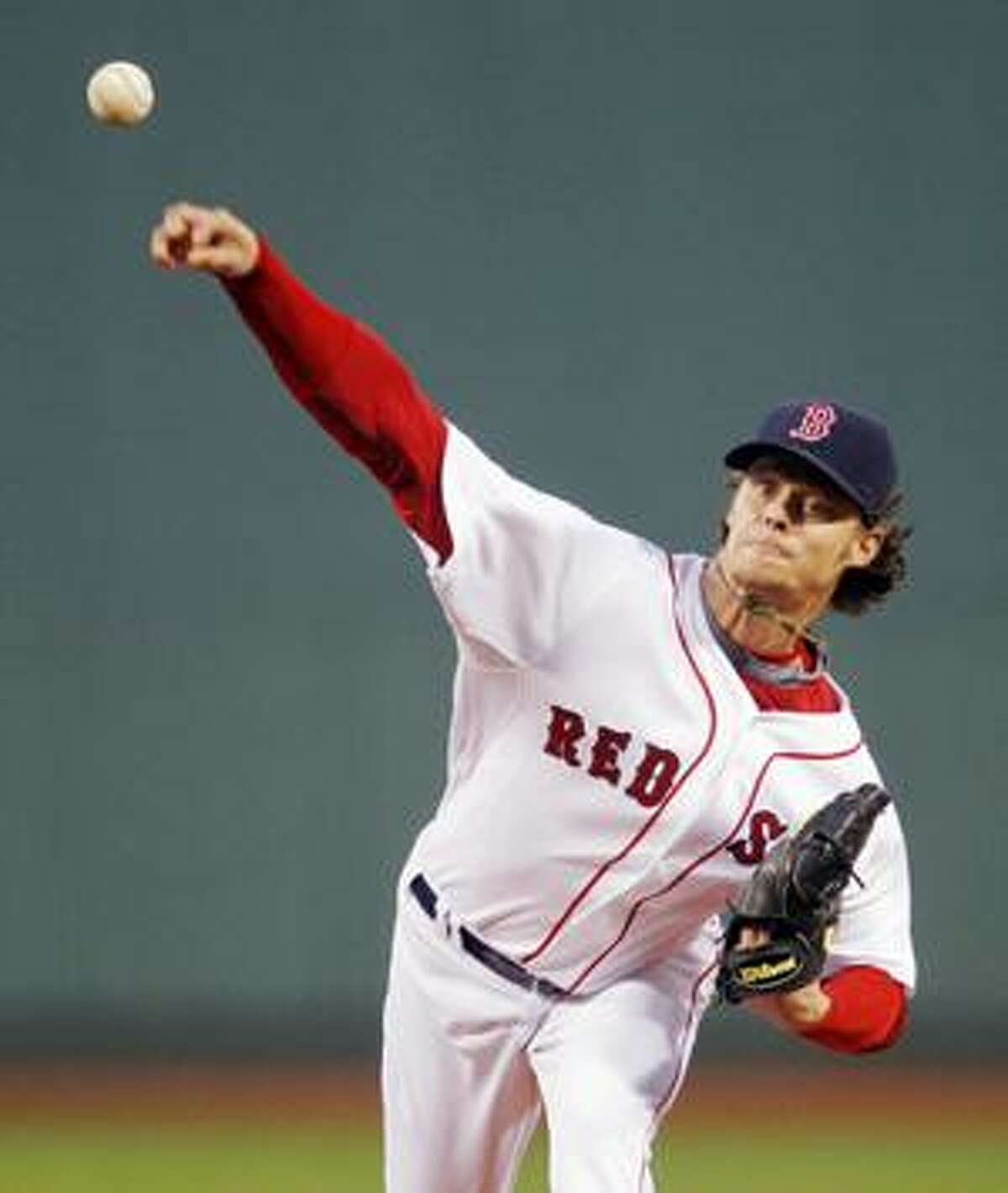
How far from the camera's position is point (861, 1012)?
426 centimetres

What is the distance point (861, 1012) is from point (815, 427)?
0.83 meters

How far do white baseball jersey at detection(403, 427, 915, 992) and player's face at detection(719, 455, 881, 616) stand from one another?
0.12 meters

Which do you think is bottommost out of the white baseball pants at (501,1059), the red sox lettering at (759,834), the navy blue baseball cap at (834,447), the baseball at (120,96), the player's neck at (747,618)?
the white baseball pants at (501,1059)

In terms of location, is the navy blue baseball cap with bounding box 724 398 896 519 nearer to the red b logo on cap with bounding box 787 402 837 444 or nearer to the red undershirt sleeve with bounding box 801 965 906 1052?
the red b logo on cap with bounding box 787 402 837 444

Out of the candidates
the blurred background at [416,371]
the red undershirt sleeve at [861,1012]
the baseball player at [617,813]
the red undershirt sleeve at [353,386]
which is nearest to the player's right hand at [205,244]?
the red undershirt sleeve at [353,386]

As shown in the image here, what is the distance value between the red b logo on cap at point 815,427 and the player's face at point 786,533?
0.04 metres

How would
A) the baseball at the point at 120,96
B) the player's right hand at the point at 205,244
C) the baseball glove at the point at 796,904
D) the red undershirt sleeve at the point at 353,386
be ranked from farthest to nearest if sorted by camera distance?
the baseball glove at the point at 796,904
the baseball at the point at 120,96
the red undershirt sleeve at the point at 353,386
the player's right hand at the point at 205,244

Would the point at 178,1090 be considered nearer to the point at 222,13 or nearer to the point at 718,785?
the point at 222,13

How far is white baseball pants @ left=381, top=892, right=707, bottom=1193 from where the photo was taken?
4.23 meters

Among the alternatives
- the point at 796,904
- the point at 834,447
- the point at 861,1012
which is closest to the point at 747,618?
the point at 834,447

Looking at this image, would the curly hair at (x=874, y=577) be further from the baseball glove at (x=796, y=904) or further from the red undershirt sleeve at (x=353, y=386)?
the red undershirt sleeve at (x=353, y=386)

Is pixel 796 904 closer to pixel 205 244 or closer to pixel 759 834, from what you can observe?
pixel 759 834

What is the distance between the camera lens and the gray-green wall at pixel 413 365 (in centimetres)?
889

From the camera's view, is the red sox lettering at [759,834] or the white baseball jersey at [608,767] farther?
the red sox lettering at [759,834]
